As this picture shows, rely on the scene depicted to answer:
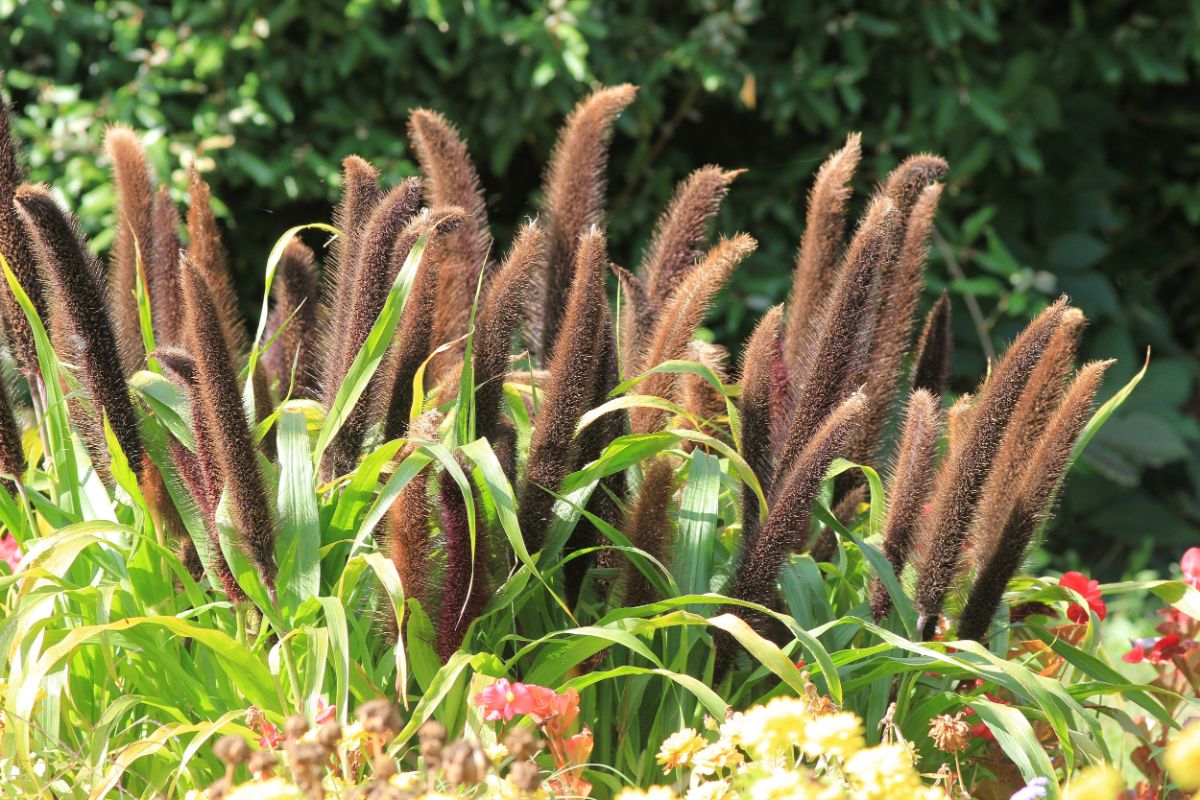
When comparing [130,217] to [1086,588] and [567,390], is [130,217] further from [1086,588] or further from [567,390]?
[1086,588]

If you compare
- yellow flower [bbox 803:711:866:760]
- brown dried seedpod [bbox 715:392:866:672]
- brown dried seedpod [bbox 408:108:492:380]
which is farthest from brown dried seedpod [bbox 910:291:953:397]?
yellow flower [bbox 803:711:866:760]

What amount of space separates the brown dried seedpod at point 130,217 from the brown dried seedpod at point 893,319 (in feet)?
2.95

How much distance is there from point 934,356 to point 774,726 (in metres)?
0.92

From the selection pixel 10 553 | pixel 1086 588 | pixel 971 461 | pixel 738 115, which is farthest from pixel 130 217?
pixel 738 115

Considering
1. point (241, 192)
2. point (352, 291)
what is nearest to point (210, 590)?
point (352, 291)

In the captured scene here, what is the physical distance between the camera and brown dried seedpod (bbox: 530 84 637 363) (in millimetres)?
1664

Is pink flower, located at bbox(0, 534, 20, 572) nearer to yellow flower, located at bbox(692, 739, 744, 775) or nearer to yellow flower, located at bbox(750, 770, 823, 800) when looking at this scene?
yellow flower, located at bbox(692, 739, 744, 775)

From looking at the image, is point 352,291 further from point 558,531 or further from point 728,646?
point 728,646

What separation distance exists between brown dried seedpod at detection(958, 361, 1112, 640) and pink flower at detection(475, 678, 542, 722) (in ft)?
1.59

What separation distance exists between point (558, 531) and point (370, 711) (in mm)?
402

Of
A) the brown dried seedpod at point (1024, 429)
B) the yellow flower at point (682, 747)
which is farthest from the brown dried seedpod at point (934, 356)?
the yellow flower at point (682, 747)

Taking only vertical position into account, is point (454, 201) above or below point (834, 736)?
above

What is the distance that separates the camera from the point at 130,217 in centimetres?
159

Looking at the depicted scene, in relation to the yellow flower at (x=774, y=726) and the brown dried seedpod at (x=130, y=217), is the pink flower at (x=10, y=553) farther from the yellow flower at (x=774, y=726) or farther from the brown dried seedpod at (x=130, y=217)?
the yellow flower at (x=774, y=726)
